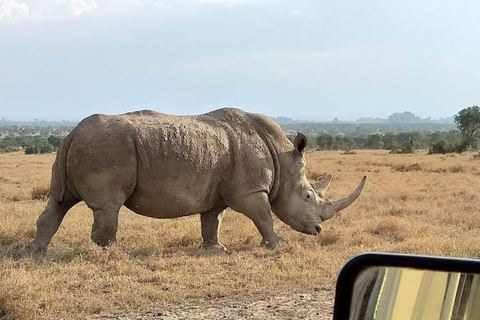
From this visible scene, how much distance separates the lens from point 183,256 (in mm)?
7754

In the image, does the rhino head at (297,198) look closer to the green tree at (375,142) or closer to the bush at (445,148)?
the bush at (445,148)

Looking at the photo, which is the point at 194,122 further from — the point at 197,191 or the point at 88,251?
the point at 88,251

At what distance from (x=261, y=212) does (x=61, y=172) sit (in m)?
2.72

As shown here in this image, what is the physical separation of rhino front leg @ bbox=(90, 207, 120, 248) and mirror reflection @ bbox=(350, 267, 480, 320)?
6.17 metres

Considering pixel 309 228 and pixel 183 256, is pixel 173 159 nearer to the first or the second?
pixel 183 256

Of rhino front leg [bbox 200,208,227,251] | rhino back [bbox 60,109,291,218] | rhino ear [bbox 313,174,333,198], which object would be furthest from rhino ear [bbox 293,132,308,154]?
rhino front leg [bbox 200,208,227,251]

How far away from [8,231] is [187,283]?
Answer: 3.83 metres

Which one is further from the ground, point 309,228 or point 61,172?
point 61,172

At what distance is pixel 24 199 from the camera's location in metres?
14.8

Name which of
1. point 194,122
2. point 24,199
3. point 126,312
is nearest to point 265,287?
point 126,312

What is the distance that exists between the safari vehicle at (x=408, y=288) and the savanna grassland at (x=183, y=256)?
3815mm

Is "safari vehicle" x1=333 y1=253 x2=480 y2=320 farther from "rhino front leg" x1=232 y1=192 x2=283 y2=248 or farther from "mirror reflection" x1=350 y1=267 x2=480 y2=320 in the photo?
"rhino front leg" x1=232 y1=192 x2=283 y2=248

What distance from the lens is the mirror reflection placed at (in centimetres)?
173

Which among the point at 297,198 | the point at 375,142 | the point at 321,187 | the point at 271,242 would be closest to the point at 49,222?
the point at 271,242
